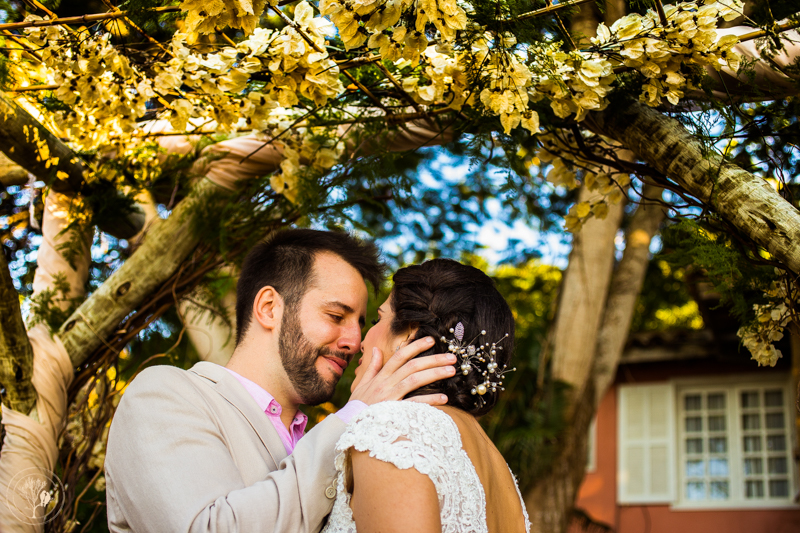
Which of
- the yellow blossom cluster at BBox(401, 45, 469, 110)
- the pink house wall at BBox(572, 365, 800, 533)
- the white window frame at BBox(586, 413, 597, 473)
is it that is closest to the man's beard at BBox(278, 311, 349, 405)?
the yellow blossom cluster at BBox(401, 45, 469, 110)

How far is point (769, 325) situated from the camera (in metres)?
2.16

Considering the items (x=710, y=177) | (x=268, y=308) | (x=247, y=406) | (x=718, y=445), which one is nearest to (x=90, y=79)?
(x=268, y=308)

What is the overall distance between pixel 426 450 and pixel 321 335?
81 cm

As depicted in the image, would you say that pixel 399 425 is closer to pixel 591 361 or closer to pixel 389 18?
pixel 389 18

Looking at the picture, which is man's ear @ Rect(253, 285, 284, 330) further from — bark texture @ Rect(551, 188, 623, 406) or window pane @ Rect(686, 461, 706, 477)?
window pane @ Rect(686, 461, 706, 477)

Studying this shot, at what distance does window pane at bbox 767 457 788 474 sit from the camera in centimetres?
1002

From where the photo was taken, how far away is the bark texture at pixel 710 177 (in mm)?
1838

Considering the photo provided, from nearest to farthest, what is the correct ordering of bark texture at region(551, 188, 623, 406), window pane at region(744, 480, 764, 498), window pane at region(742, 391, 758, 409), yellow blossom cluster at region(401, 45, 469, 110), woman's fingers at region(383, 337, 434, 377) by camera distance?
woman's fingers at region(383, 337, 434, 377) < yellow blossom cluster at region(401, 45, 469, 110) < bark texture at region(551, 188, 623, 406) < window pane at region(744, 480, 764, 498) < window pane at region(742, 391, 758, 409)

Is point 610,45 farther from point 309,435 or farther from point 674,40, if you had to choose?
point 309,435

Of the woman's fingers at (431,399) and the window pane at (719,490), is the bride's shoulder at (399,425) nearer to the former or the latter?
the woman's fingers at (431,399)

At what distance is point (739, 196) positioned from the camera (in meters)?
1.94

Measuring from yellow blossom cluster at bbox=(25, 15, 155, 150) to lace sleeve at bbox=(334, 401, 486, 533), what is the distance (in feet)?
4.38

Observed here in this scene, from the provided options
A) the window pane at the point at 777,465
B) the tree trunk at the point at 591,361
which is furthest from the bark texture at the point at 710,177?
the window pane at the point at 777,465

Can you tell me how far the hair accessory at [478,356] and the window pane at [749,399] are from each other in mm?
9798
